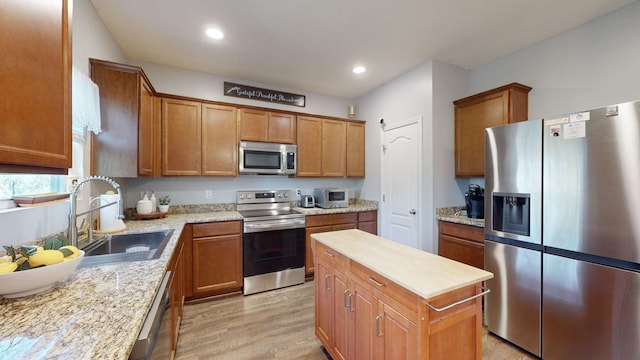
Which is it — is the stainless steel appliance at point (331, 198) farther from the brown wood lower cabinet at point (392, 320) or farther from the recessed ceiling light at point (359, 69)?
the brown wood lower cabinet at point (392, 320)

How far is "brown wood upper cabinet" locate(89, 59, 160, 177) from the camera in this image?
→ 196 cm

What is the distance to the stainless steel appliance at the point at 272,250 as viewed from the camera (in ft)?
9.30

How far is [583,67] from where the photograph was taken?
87.6 inches

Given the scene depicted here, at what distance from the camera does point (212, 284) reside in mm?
2695

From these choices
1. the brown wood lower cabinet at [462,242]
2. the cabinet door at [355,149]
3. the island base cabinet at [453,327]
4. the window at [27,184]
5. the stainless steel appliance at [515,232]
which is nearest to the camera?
the island base cabinet at [453,327]

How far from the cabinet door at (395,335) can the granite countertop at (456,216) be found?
1.68 metres

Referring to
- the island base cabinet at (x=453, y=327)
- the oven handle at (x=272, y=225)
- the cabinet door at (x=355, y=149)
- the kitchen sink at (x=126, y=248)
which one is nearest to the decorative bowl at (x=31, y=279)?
the kitchen sink at (x=126, y=248)

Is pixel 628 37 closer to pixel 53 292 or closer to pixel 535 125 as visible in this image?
pixel 535 125

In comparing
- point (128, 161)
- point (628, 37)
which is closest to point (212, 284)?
point (128, 161)

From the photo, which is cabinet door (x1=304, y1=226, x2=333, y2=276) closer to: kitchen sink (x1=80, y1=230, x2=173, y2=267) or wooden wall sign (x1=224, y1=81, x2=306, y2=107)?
kitchen sink (x1=80, y1=230, x2=173, y2=267)

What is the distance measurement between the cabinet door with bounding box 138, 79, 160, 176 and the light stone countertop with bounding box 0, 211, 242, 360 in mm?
1358

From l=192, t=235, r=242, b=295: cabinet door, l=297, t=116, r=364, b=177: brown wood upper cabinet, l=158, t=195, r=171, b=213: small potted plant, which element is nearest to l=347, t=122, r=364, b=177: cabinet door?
l=297, t=116, r=364, b=177: brown wood upper cabinet

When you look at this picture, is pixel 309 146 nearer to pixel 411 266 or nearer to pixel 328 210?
pixel 328 210

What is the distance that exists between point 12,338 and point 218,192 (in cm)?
271
